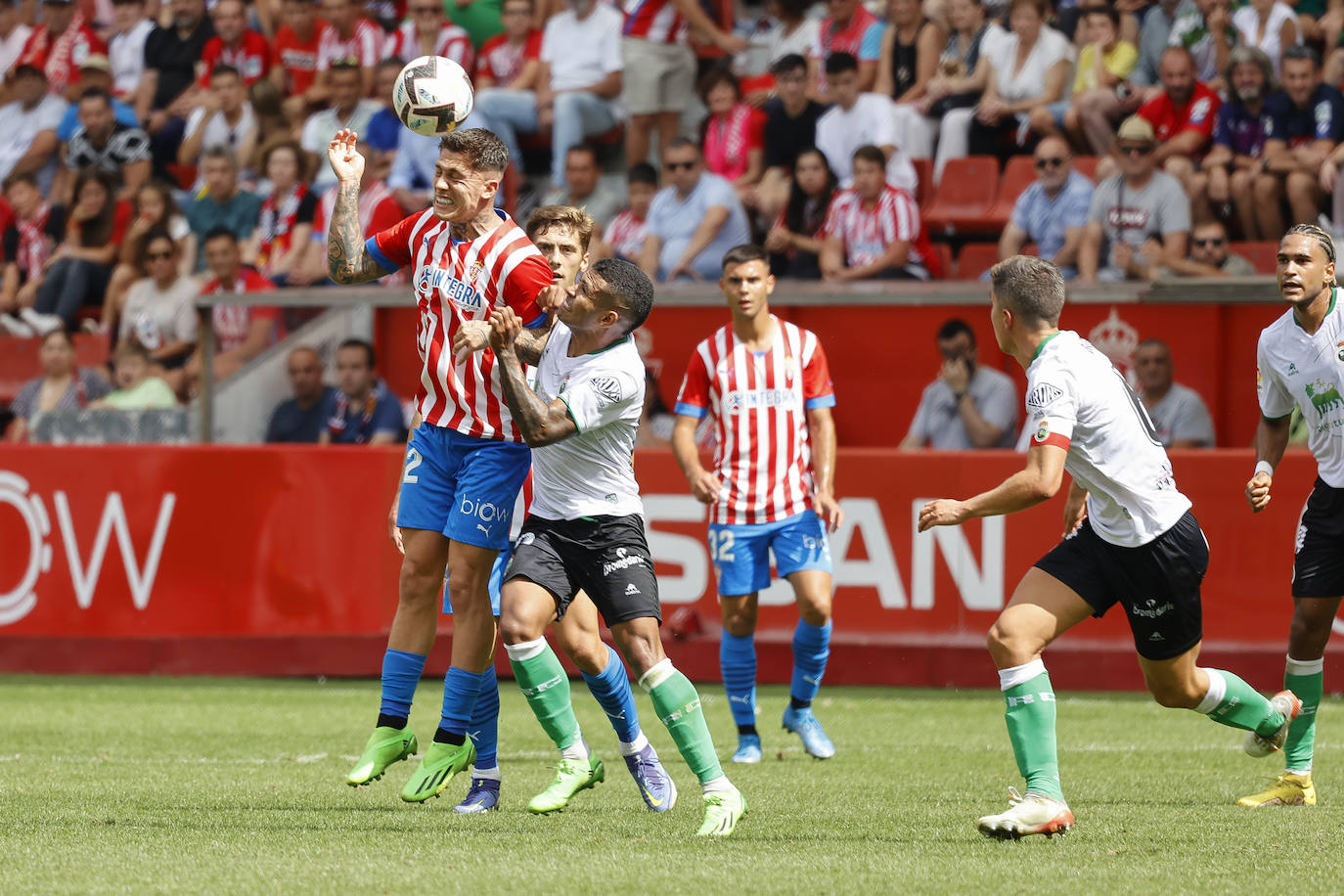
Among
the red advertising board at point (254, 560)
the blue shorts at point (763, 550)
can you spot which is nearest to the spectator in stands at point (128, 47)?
the red advertising board at point (254, 560)

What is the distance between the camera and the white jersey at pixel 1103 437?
19.1ft

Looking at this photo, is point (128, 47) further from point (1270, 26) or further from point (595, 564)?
point (595, 564)

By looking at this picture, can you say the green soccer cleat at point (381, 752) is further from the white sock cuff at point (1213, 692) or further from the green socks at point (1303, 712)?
the green socks at point (1303, 712)

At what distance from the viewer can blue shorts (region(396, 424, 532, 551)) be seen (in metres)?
6.59

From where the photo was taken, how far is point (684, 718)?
19.8 ft

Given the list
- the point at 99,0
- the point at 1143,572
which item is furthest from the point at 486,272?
the point at 99,0

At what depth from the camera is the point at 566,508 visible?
20.6 feet

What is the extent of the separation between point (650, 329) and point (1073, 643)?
4.37 m

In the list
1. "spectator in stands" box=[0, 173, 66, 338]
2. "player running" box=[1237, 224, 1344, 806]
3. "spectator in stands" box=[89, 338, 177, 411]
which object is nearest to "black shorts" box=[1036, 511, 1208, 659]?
"player running" box=[1237, 224, 1344, 806]

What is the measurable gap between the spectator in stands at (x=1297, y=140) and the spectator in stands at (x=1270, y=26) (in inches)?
19.4

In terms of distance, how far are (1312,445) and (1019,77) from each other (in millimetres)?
7947

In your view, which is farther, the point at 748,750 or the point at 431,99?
the point at 748,750

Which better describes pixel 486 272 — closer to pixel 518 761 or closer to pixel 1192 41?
pixel 518 761

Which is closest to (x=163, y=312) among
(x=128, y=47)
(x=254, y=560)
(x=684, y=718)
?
(x=254, y=560)
